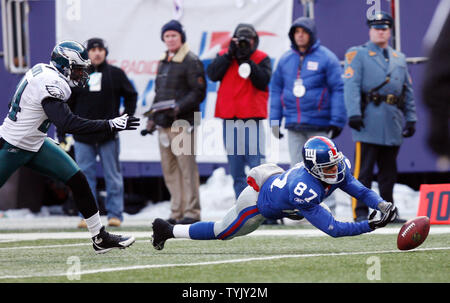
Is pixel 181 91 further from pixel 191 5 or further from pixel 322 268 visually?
pixel 322 268

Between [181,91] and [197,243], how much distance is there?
2.79 m

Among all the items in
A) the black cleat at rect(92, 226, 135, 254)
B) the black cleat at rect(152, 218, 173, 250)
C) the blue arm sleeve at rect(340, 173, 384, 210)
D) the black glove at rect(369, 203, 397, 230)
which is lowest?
the black cleat at rect(92, 226, 135, 254)

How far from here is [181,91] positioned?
10016mm

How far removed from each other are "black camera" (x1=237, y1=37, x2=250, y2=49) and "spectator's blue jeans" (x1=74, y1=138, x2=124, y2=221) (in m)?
1.76

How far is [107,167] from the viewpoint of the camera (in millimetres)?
9977

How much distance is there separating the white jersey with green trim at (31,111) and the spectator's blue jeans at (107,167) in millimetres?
3174

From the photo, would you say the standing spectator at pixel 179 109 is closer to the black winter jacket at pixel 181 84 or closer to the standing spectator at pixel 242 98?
the black winter jacket at pixel 181 84

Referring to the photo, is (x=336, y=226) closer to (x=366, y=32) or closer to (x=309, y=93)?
(x=309, y=93)

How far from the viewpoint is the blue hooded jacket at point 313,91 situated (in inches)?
372

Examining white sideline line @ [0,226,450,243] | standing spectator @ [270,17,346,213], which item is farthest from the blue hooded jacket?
white sideline line @ [0,226,450,243]

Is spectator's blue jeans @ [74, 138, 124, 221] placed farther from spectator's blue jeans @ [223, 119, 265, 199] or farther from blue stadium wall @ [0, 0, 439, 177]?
blue stadium wall @ [0, 0, 439, 177]

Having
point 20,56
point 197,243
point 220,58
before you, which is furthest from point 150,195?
point 197,243

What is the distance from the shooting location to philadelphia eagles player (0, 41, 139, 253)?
6.55 metres

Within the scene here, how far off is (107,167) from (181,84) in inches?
46.9
